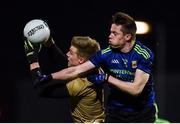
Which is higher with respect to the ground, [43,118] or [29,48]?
[29,48]

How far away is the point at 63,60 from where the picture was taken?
6891 millimetres

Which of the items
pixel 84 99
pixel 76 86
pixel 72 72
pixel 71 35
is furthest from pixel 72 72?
pixel 71 35

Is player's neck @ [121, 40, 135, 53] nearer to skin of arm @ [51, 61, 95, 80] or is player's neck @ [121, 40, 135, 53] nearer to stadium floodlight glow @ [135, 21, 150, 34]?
skin of arm @ [51, 61, 95, 80]

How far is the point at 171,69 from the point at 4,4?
7.34 feet

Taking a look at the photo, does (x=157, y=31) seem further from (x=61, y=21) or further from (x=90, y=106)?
(x=90, y=106)

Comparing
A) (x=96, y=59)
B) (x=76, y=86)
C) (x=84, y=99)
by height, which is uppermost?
(x=96, y=59)

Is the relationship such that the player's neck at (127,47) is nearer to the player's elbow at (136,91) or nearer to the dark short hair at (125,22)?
the dark short hair at (125,22)

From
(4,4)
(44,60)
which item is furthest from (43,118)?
(4,4)

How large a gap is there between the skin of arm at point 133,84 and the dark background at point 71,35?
3404 mm

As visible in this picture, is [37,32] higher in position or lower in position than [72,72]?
higher

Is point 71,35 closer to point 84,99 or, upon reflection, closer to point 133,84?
point 84,99

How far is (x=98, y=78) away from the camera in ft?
20.7

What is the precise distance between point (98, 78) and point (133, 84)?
11.6 inches

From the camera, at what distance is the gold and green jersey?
255 inches
